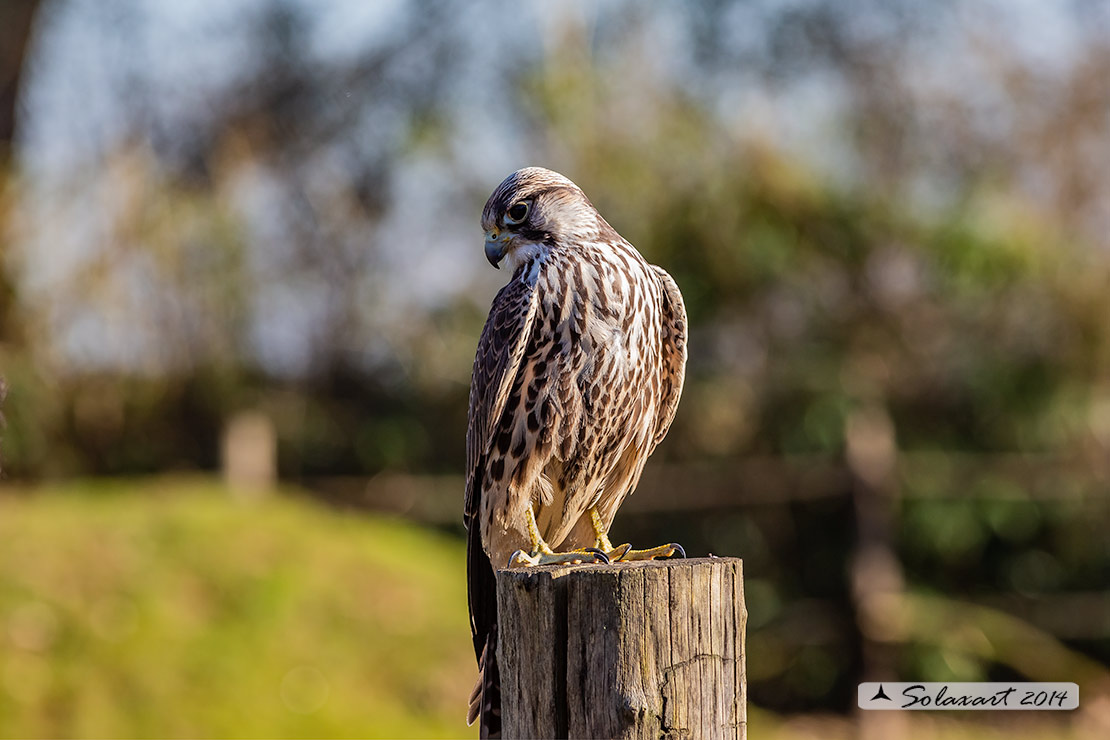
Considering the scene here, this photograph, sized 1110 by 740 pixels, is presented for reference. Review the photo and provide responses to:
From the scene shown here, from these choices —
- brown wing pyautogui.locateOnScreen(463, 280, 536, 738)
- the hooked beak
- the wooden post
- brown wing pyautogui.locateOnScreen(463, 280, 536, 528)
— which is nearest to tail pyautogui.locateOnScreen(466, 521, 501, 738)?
brown wing pyautogui.locateOnScreen(463, 280, 536, 738)

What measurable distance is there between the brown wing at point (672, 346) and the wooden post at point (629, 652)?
110 cm

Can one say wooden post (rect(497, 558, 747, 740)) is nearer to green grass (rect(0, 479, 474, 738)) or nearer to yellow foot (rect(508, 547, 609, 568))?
yellow foot (rect(508, 547, 609, 568))

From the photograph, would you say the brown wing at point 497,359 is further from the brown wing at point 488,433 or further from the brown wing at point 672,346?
the brown wing at point 672,346

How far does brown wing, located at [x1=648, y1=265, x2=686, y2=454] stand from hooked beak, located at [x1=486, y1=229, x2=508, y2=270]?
1.51 feet

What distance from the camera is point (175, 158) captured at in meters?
8.96

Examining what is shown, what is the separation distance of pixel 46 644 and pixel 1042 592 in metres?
5.83

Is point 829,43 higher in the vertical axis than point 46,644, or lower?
higher

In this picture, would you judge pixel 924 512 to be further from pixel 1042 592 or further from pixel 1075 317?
pixel 1075 317

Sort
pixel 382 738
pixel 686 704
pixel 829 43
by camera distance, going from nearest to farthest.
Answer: pixel 686 704
pixel 382 738
pixel 829 43

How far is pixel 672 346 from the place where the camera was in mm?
3201

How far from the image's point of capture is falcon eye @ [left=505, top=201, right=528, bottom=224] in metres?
3.05

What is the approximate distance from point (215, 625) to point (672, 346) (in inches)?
142

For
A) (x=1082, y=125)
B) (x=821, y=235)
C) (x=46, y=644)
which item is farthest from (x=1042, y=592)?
(x=46, y=644)

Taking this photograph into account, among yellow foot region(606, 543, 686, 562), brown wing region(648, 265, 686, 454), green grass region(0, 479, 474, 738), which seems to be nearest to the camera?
yellow foot region(606, 543, 686, 562)
